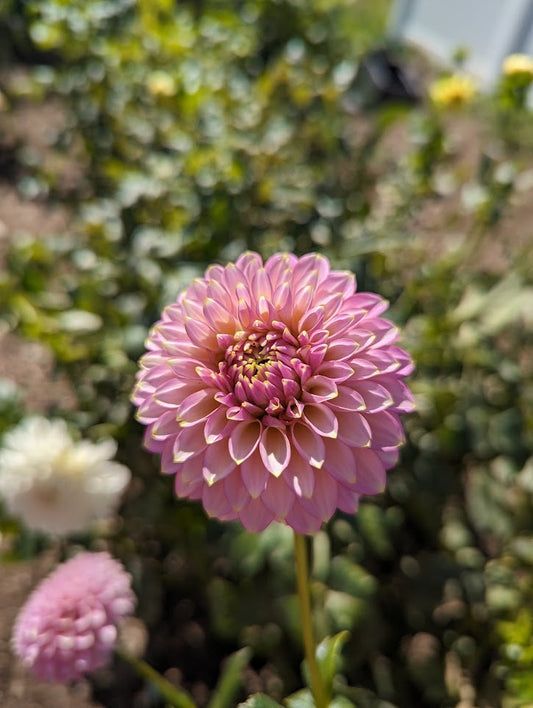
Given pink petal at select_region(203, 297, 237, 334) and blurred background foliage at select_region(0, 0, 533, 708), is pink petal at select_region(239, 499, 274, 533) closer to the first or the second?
pink petal at select_region(203, 297, 237, 334)

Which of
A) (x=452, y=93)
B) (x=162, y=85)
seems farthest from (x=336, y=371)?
(x=452, y=93)

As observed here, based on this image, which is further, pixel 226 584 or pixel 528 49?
pixel 528 49

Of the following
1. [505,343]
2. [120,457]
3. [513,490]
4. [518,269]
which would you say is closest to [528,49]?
[505,343]

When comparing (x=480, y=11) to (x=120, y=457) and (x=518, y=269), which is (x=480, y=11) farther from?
(x=120, y=457)

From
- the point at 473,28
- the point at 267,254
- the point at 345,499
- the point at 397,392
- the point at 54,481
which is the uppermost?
the point at 473,28

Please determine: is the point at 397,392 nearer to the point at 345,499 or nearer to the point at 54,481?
the point at 345,499

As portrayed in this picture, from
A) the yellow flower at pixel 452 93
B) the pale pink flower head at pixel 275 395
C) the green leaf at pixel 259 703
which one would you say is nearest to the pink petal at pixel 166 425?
the pale pink flower head at pixel 275 395
